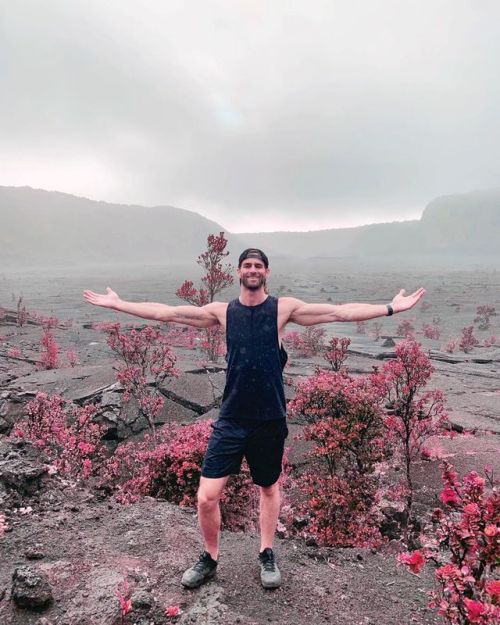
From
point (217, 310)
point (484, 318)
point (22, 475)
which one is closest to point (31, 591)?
point (22, 475)

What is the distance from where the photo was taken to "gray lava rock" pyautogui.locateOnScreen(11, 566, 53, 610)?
2.88 m

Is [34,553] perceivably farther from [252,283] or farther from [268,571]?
[252,283]

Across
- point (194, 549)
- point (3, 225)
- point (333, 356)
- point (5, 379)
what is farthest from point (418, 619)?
point (3, 225)

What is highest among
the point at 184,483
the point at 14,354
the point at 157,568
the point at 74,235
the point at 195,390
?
the point at 74,235

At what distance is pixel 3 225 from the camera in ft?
517

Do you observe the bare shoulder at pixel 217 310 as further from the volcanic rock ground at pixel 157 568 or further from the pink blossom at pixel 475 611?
the pink blossom at pixel 475 611

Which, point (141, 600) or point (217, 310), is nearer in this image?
point (141, 600)

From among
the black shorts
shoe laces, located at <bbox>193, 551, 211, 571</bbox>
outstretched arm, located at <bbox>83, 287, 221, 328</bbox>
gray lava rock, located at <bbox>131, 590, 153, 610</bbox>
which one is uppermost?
outstretched arm, located at <bbox>83, 287, 221, 328</bbox>

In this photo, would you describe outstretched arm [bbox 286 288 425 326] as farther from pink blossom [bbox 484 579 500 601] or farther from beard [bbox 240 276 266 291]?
pink blossom [bbox 484 579 500 601]

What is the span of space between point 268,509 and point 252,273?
5.84 feet

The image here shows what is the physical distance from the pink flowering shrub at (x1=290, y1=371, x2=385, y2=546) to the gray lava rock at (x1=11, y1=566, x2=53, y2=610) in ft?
11.4

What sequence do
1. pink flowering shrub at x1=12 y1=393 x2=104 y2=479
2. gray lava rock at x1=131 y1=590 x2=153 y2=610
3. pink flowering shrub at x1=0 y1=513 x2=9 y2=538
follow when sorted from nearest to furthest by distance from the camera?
gray lava rock at x1=131 y1=590 x2=153 y2=610 → pink flowering shrub at x1=0 y1=513 x2=9 y2=538 → pink flowering shrub at x1=12 y1=393 x2=104 y2=479

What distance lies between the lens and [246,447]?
302 centimetres

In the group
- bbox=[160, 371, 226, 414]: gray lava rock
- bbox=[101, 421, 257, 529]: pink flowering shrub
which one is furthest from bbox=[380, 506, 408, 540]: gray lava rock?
bbox=[160, 371, 226, 414]: gray lava rock
